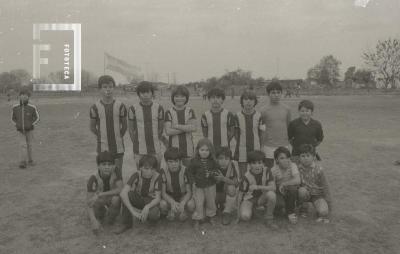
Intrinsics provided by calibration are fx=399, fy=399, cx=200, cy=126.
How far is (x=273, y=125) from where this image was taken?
5.95 meters

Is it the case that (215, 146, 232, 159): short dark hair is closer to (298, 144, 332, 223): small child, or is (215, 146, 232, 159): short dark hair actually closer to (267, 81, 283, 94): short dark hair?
(298, 144, 332, 223): small child

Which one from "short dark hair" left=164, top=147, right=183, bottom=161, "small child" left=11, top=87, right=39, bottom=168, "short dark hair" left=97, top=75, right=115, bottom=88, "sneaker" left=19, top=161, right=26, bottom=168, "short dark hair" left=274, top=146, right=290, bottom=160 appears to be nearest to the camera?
"short dark hair" left=164, top=147, right=183, bottom=161

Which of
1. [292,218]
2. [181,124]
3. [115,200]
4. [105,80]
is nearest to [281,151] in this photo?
[292,218]

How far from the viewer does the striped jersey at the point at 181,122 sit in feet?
18.8

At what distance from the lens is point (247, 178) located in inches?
211

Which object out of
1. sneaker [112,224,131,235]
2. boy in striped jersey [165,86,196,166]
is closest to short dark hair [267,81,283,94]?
boy in striped jersey [165,86,196,166]

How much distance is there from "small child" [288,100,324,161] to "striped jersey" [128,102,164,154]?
202 cm

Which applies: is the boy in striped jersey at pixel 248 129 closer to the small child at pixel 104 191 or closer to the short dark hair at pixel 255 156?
the short dark hair at pixel 255 156

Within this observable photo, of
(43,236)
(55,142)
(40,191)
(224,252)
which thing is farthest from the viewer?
(55,142)

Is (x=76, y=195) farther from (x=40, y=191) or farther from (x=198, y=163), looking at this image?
(x=198, y=163)

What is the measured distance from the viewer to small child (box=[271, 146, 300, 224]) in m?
5.39

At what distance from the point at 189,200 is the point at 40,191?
3136 millimetres

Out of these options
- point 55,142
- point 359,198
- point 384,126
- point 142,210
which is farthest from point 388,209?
point 384,126

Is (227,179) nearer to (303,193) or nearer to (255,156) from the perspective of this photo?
(255,156)
